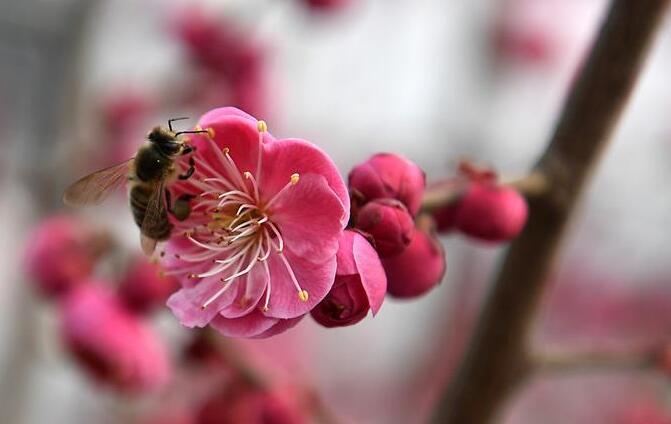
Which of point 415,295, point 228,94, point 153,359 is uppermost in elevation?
point 415,295

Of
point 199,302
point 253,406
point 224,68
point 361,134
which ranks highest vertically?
point 199,302

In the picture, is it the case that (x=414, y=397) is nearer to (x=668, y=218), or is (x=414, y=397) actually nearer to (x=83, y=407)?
(x=668, y=218)

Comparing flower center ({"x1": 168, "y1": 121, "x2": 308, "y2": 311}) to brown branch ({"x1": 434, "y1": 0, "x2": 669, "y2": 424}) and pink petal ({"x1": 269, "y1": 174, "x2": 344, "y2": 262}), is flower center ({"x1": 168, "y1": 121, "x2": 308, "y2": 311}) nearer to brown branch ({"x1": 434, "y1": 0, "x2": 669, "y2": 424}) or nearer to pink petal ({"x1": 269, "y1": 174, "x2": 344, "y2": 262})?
pink petal ({"x1": 269, "y1": 174, "x2": 344, "y2": 262})

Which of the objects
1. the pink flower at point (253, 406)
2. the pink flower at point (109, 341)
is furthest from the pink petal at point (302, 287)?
the pink flower at point (109, 341)

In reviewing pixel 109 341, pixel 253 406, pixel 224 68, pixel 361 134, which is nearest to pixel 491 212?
pixel 253 406

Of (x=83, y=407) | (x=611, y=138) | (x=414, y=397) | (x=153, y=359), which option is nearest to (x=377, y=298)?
(x=611, y=138)

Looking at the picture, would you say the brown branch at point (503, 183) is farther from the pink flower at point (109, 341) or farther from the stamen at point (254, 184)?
the pink flower at point (109, 341)

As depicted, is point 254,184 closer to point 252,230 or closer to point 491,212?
point 252,230
